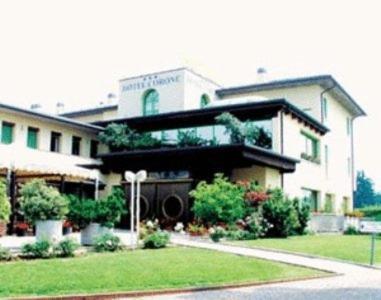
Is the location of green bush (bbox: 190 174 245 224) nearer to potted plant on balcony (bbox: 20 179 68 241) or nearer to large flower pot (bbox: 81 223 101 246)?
large flower pot (bbox: 81 223 101 246)

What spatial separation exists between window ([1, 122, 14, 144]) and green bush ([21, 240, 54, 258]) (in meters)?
16.7

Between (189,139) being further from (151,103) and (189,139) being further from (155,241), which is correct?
(155,241)

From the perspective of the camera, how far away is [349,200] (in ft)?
148

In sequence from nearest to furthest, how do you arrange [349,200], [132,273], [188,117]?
[132,273], [188,117], [349,200]

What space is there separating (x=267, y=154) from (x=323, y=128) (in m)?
10.9

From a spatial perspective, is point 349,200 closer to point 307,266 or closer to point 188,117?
point 188,117

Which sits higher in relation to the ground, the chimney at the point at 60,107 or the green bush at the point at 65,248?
the chimney at the point at 60,107

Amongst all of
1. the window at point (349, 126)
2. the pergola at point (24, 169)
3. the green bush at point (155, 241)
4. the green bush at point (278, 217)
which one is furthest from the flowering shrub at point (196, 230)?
the window at point (349, 126)

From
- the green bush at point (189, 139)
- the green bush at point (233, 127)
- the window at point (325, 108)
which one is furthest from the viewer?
the window at point (325, 108)

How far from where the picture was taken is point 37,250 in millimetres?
14344

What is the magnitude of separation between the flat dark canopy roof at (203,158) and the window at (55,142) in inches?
163

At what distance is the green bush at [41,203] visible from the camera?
16.4 m

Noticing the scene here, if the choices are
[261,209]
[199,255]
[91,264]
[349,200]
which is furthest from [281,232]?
[349,200]

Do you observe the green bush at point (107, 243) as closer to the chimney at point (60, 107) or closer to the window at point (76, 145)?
the window at point (76, 145)
